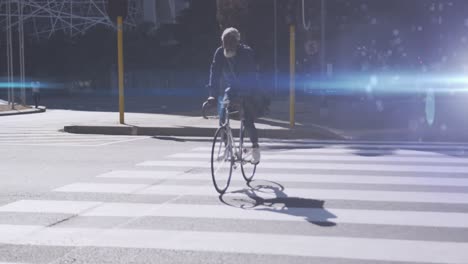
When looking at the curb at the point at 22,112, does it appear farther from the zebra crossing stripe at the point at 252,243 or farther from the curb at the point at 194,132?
the zebra crossing stripe at the point at 252,243

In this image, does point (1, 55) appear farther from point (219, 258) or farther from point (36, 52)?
point (219, 258)

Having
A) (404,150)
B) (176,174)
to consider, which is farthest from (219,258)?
(404,150)

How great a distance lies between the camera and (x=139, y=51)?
196 feet

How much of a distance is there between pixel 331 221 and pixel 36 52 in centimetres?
5903

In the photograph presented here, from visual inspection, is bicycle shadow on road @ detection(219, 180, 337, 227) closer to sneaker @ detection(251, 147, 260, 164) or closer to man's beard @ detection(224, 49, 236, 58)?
sneaker @ detection(251, 147, 260, 164)

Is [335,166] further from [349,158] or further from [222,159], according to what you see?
[222,159]

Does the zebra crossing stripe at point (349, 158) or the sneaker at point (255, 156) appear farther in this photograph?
the zebra crossing stripe at point (349, 158)

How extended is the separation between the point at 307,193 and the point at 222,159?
43.3 inches

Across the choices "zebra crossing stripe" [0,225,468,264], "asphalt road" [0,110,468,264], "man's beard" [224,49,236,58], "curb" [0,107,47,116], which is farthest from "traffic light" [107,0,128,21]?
"curb" [0,107,47,116]

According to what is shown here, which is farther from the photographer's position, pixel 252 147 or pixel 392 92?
pixel 392 92

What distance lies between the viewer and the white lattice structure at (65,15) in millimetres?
62406

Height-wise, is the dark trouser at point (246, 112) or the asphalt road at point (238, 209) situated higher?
the dark trouser at point (246, 112)

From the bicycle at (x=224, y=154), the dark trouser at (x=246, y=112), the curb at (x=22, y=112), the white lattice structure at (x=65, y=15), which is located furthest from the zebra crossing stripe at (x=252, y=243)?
the white lattice structure at (x=65, y=15)

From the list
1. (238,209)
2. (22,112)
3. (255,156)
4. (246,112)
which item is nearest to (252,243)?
(238,209)
